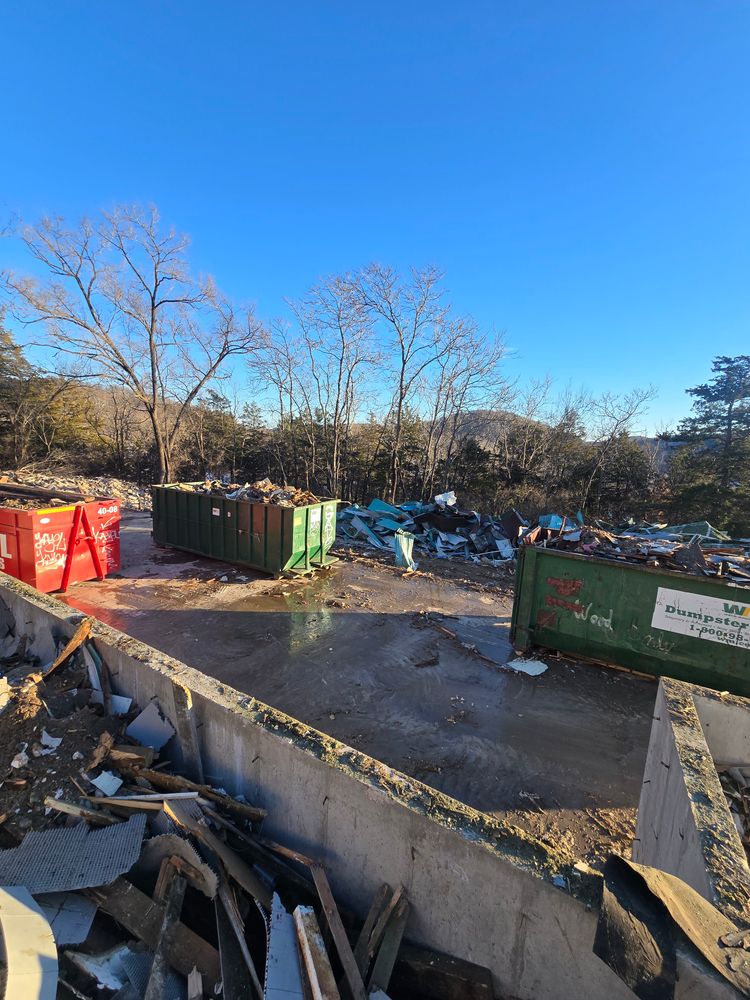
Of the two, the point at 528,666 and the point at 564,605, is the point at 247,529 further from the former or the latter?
the point at 564,605

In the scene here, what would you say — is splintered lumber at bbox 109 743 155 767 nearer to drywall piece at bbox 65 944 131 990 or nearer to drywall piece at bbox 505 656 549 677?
drywall piece at bbox 65 944 131 990

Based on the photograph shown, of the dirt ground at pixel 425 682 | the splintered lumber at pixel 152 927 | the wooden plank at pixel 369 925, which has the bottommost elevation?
the dirt ground at pixel 425 682

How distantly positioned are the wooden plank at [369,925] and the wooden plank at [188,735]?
145cm

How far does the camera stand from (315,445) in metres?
24.6

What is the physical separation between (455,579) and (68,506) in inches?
330

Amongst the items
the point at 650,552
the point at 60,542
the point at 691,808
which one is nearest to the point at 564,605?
the point at 650,552

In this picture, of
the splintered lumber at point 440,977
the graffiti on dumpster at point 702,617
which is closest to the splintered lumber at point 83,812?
the splintered lumber at point 440,977

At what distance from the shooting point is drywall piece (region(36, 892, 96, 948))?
81.7 inches

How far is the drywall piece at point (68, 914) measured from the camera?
2.08m

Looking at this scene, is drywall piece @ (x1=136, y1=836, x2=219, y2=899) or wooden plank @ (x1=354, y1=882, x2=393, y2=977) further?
drywall piece @ (x1=136, y1=836, x2=219, y2=899)

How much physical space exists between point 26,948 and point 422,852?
170 cm

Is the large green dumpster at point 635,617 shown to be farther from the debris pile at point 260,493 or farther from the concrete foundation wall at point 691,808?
the debris pile at point 260,493

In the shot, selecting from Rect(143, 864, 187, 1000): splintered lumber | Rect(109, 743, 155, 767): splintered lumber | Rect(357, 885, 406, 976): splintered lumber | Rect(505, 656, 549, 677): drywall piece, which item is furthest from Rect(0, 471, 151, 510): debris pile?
Rect(357, 885, 406, 976): splintered lumber

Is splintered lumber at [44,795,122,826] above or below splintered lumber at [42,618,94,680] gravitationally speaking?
below
